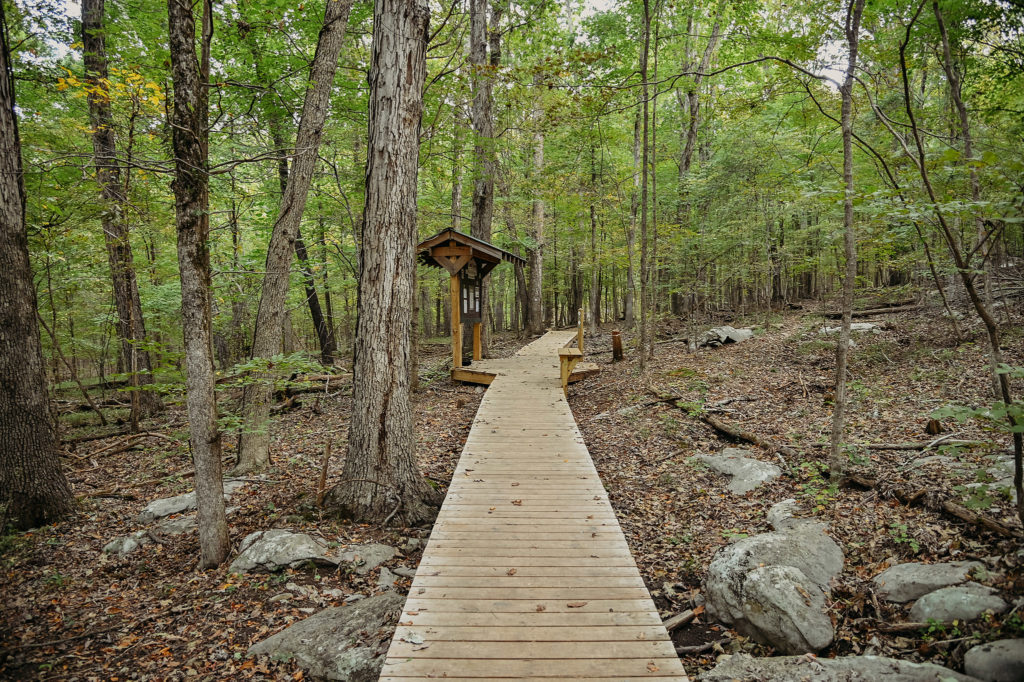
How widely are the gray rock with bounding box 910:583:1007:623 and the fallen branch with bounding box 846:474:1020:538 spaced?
2.56 ft

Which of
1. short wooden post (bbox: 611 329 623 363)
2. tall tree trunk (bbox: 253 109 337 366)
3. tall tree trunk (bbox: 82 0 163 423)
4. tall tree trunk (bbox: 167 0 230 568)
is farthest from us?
short wooden post (bbox: 611 329 623 363)

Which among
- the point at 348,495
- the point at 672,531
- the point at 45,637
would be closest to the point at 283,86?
the point at 348,495

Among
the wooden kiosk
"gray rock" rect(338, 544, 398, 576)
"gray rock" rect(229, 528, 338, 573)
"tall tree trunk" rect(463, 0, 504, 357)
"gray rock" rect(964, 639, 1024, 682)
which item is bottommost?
"gray rock" rect(338, 544, 398, 576)

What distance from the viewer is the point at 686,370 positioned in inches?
431

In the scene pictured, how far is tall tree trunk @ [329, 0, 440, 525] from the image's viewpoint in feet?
17.1

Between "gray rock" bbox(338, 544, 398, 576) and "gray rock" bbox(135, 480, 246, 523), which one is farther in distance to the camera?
"gray rock" bbox(135, 480, 246, 523)

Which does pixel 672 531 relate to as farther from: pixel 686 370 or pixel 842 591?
pixel 686 370

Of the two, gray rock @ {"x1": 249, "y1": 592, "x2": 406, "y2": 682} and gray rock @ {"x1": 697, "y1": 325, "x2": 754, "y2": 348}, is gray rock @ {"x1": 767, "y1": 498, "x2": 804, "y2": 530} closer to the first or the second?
gray rock @ {"x1": 249, "y1": 592, "x2": 406, "y2": 682}

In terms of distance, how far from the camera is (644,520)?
564 cm

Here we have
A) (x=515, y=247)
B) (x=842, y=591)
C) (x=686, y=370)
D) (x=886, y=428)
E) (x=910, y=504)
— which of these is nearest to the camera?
(x=842, y=591)

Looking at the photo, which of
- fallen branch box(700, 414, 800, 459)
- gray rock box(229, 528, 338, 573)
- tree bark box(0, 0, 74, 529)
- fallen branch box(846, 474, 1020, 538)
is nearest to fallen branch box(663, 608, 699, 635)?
fallen branch box(846, 474, 1020, 538)

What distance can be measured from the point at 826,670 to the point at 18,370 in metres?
8.29

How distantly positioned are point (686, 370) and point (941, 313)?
6558 mm

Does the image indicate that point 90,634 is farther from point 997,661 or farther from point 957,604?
point 957,604
